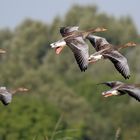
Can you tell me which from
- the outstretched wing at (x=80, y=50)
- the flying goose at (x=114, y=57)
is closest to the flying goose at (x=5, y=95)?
the outstretched wing at (x=80, y=50)

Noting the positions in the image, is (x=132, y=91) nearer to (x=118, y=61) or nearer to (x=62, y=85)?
(x=118, y=61)

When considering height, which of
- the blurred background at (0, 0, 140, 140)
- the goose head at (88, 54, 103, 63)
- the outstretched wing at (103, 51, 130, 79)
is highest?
the goose head at (88, 54, 103, 63)

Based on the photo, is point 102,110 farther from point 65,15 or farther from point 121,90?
point 121,90

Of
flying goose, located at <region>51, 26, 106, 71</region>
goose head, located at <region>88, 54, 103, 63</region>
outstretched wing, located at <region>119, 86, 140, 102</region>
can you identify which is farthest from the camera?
goose head, located at <region>88, 54, 103, 63</region>

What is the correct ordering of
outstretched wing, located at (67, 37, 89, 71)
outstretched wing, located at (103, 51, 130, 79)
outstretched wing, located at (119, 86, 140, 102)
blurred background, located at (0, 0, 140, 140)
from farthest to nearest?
blurred background, located at (0, 0, 140, 140) → outstretched wing, located at (103, 51, 130, 79) → outstretched wing, located at (67, 37, 89, 71) → outstretched wing, located at (119, 86, 140, 102)

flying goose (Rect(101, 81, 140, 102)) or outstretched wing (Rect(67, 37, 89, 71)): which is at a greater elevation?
outstretched wing (Rect(67, 37, 89, 71))

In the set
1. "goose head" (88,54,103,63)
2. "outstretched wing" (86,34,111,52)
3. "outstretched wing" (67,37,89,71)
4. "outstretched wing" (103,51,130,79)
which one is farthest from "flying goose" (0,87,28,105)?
"outstretched wing" (86,34,111,52)

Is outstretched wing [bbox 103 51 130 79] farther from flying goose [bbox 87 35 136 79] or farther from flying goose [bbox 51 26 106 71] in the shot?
flying goose [bbox 51 26 106 71]

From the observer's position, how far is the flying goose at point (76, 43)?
520 inches

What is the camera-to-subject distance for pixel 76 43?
13805 mm

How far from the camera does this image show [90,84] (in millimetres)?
129000

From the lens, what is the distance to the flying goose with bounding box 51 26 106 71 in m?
13.2

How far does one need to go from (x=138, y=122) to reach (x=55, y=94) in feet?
47.2

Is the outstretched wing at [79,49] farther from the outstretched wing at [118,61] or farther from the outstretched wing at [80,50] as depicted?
the outstretched wing at [118,61]
